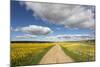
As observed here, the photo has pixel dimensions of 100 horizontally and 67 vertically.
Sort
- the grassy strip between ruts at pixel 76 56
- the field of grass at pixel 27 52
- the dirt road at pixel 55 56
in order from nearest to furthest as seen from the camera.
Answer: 1. the field of grass at pixel 27 52
2. the dirt road at pixel 55 56
3. the grassy strip between ruts at pixel 76 56

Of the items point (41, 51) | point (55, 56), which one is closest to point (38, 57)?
point (41, 51)

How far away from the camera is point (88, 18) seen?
117 inches

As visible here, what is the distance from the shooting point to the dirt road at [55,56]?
9.01 ft

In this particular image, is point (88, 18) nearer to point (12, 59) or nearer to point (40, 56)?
point (40, 56)

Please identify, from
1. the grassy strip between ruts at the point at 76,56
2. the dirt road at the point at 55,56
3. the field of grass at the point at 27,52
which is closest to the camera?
the field of grass at the point at 27,52

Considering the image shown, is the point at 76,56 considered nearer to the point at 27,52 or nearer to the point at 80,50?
the point at 80,50

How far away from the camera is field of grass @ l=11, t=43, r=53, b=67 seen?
2.60 m

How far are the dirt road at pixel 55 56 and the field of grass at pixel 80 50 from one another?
0.07 meters

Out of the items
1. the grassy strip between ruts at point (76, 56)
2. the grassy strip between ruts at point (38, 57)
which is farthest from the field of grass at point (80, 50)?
the grassy strip between ruts at point (38, 57)

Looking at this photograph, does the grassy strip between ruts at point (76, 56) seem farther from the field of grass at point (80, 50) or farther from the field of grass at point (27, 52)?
the field of grass at point (27, 52)

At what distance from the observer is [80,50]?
9.61 ft

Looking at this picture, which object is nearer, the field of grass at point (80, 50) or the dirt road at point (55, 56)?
the dirt road at point (55, 56)

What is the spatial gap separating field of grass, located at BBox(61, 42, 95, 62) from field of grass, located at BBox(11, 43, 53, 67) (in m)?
0.29

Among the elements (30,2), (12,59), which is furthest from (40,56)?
(30,2)
